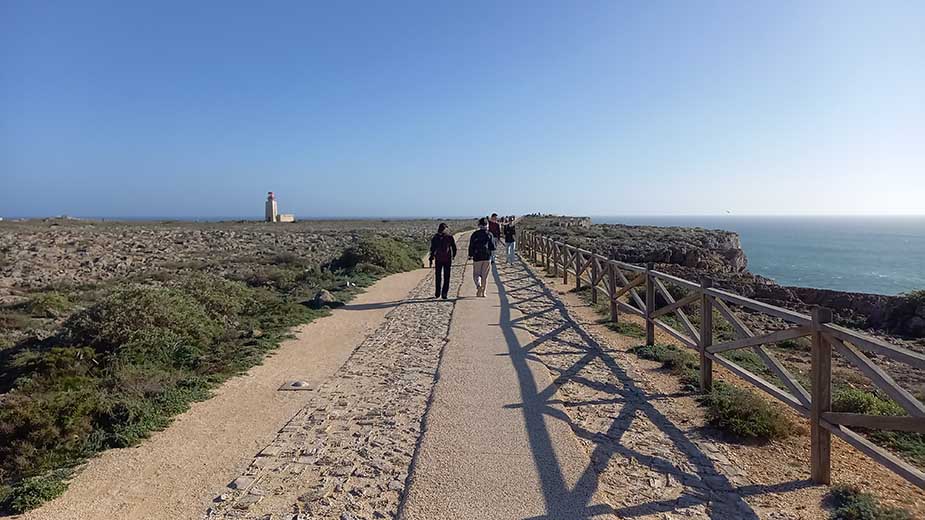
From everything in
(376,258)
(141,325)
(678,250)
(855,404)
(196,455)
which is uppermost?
(376,258)

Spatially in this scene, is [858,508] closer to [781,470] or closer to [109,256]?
[781,470]

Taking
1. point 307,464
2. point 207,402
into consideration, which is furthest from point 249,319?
point 307,464

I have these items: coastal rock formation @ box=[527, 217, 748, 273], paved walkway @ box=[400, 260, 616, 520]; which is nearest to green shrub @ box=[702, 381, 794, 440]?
paved walkway @ box=[400, 260, 616, 520]

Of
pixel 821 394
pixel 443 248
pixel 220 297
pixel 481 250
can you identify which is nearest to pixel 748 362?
pixel 821 394

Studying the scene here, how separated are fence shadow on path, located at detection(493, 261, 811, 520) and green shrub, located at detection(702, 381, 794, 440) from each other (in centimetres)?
46

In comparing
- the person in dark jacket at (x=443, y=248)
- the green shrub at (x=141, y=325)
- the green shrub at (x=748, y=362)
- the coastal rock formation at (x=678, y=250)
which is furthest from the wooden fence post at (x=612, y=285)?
the coastal rock formation at (x=678, y=250)

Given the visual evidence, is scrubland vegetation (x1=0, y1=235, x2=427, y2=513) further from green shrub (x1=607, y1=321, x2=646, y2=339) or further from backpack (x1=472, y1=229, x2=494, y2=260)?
green shrub (x1=607, y1=321, x2=646, y2=339)

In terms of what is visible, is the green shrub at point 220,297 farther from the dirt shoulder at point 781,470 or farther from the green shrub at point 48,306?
the dirt shoulder at point 781,470

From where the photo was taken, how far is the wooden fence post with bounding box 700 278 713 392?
21.9 ft

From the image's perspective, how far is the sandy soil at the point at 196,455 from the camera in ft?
13.6

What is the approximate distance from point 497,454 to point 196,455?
280 centimetres

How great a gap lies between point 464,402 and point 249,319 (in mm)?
7222

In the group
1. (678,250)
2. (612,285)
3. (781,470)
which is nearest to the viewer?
(781,470)

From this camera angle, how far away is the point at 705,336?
6758 mm
